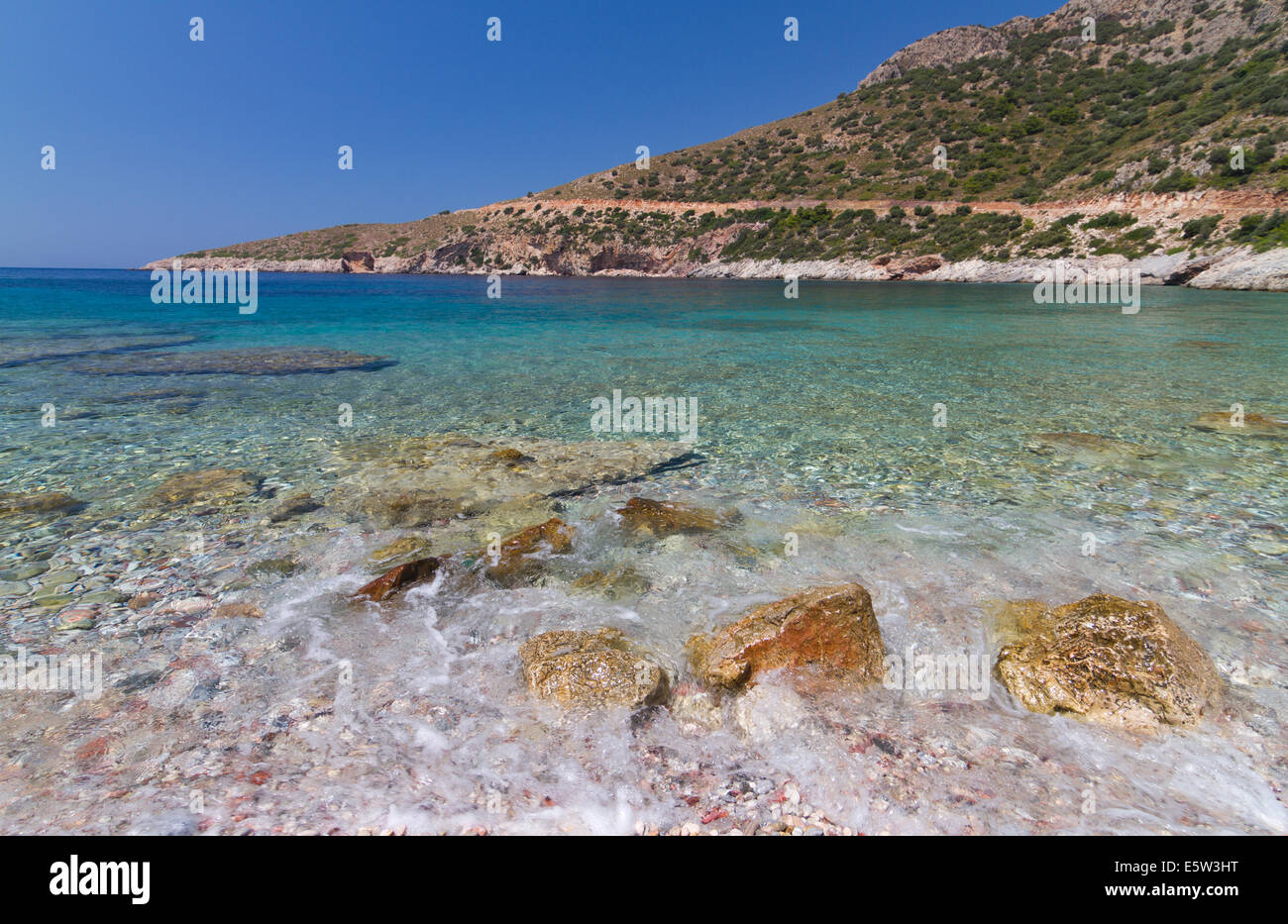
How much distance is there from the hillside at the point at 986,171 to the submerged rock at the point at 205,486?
2115 inches

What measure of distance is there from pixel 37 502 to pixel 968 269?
6570cm

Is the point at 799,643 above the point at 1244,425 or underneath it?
underneath

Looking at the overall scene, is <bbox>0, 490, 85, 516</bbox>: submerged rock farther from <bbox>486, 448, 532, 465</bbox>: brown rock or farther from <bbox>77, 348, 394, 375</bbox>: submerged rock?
<bbox>77, 348, 394, 375</bbox>: submerged rock

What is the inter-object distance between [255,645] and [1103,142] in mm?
80997

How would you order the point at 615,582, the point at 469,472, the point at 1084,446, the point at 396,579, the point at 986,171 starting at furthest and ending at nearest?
the point at 986,171 → the point at 1084,446 → the point at 469,472 → the point at 615,582 → the point at 396,579

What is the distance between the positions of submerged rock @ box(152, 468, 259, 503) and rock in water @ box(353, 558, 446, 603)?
3.29 meters

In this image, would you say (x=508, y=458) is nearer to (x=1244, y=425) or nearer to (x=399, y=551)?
(x=399, y=551)

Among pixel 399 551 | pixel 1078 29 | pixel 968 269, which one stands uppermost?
pixel 1078 29

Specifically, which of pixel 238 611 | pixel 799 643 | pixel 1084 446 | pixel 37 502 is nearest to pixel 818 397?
pixel 1084 446

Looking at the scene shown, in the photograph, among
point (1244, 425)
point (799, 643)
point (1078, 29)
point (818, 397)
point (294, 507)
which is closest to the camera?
point (799, 643)

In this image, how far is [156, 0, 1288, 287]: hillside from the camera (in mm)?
46688

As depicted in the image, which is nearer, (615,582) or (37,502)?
(615,582)

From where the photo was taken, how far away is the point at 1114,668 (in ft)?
13.4
